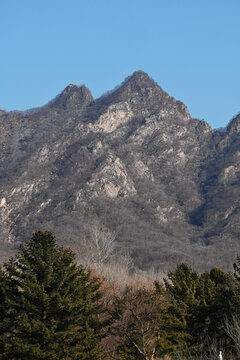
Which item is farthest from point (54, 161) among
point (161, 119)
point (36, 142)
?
point (161, 119)

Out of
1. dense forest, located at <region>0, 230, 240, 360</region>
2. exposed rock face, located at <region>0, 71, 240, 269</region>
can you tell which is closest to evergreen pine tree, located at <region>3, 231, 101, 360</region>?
dense forest, located at <region>0, 230, 240, 360</region>

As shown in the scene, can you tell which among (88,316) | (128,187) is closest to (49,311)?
(88,316)

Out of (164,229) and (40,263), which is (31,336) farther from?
(164,229)

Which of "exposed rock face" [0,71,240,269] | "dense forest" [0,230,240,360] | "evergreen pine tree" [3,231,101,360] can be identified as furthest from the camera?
"exposed rock face" [0,71,240,269]

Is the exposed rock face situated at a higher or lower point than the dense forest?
higher

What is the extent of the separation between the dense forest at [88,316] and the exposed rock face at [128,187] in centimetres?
7778

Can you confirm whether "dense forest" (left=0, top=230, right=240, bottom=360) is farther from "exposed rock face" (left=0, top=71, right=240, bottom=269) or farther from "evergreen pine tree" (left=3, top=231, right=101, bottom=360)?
"exposed rock face" (left=0, top=71, right=240, bottom=269)

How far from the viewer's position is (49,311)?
2714 cm

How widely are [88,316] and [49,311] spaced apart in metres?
3.01

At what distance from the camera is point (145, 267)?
114188 millimetres

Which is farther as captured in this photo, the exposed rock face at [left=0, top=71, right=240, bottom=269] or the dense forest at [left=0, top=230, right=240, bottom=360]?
the exposed rock face at [left=0, top=71, right=240, bottom=269]

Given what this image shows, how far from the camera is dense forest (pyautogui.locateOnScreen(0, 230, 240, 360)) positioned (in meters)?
26.2

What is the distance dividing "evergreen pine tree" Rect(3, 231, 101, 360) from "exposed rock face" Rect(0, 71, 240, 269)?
273ft

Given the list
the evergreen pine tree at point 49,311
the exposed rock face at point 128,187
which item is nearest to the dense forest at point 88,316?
the evergreen pine tree at point 49,311
